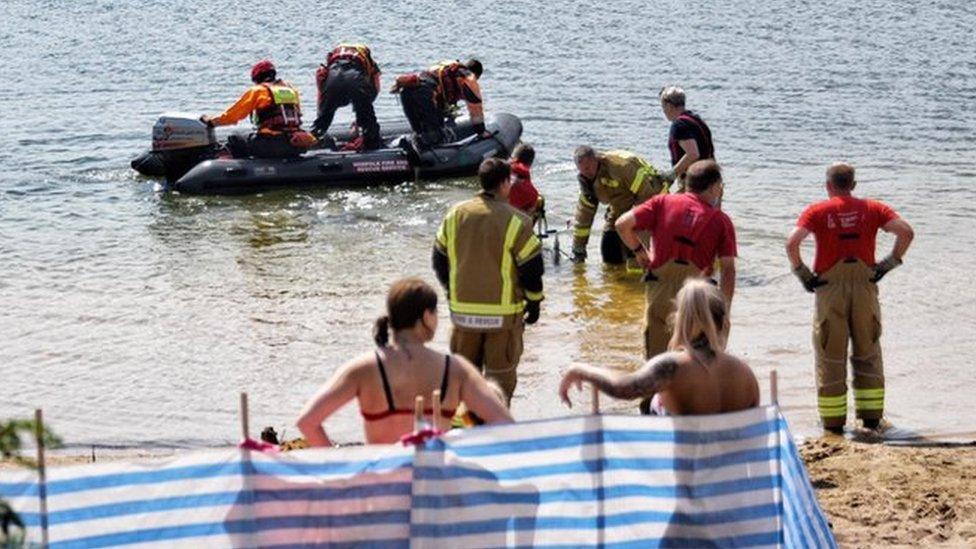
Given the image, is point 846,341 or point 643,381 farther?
point 846,341

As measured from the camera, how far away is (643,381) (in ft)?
23.7

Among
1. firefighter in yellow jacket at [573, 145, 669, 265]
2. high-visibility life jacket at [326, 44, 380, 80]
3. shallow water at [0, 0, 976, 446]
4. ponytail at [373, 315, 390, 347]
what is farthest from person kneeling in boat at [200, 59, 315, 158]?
ponytail at [373, 315, 390, 347]

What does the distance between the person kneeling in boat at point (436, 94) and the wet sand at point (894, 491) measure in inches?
400

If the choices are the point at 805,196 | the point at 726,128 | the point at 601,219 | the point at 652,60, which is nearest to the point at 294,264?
the point at 601,219

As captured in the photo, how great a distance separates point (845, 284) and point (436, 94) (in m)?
10.2

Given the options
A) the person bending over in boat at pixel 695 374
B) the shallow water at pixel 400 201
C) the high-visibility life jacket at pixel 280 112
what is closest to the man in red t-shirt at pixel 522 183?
the shallow water at pixel 400 201

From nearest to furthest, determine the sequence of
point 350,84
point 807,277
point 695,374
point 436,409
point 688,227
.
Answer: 1. point 436,409
2. point 695,374
3. point 688,227
4. point 807,277
5. point 350,84

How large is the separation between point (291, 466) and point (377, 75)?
13895 mm

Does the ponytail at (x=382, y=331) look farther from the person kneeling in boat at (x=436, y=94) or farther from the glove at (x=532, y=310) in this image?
the person kneeling in boat at (x=436, y=94)

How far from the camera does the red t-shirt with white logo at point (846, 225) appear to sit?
1031cm

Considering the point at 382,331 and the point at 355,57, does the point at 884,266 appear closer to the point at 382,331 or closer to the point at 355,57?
the point at 382,331

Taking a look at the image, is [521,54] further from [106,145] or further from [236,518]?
[236,518]

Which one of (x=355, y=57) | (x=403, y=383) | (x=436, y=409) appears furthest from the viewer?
(x=355, y=57)

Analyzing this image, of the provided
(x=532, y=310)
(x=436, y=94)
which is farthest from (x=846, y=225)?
(x=436, y=94)
